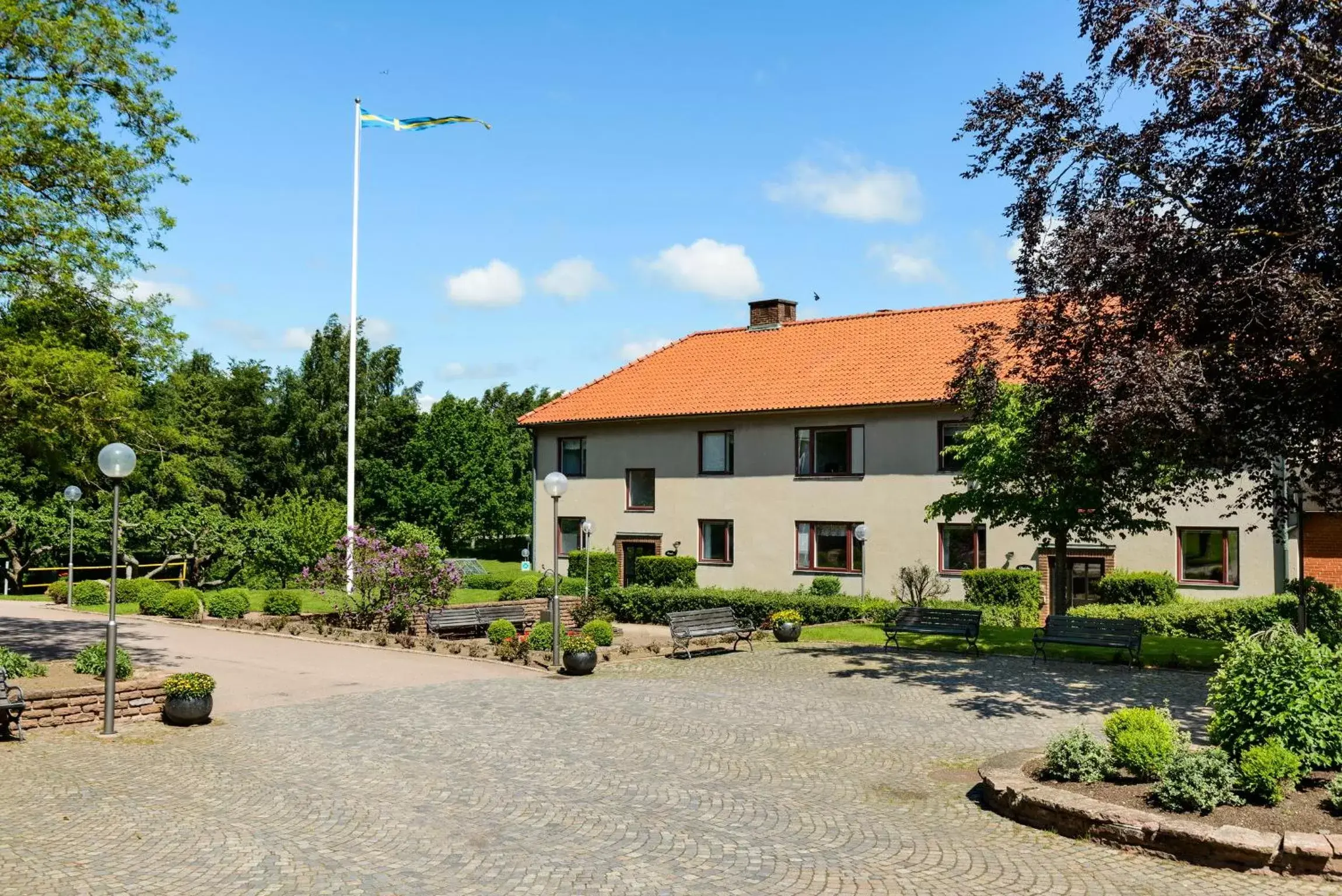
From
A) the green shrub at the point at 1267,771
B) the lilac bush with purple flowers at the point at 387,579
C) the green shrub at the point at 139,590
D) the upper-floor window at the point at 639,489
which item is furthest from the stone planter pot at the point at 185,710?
the upper-floor window at the point at 639,489

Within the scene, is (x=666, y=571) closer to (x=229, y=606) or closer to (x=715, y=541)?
(x=715, y=541)

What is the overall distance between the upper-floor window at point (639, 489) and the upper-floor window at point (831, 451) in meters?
5.57

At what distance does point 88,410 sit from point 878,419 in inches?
837

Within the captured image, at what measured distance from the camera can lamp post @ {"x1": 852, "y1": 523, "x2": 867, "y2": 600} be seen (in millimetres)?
29594

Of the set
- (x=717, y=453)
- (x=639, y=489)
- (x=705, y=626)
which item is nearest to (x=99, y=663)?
(x=705, y=626)

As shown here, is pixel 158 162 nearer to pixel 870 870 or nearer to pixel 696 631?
pixel 696 631

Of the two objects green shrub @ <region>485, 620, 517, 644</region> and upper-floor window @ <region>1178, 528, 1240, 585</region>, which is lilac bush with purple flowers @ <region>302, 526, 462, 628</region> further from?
upper-floor window @ <region>1178, 528, 1240, 585</region>

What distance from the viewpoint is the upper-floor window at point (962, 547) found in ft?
98.6

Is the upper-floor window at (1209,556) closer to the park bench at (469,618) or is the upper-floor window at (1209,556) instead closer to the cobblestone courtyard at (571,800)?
the cobblestone courtyard at (571,800)

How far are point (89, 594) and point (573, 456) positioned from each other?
15.8 metres

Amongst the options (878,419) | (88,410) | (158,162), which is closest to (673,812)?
(88,410)

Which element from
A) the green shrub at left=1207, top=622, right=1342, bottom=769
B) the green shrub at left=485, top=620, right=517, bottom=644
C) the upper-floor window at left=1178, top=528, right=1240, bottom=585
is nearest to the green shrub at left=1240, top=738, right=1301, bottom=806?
the green shrub at left=1207, top=622, right=1342, bottom=769

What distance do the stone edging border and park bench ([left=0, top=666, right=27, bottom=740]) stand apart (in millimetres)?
10521

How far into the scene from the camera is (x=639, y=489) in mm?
36719
